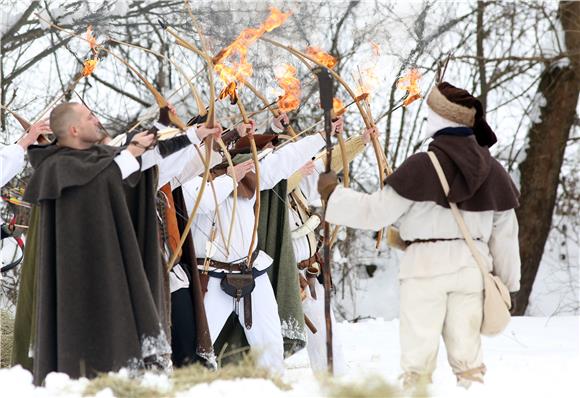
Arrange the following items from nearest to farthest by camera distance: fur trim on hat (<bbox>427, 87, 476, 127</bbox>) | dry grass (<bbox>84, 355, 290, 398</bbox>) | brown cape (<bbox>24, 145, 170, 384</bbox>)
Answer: dry grass (<bbox>84, 355, 290, 398</bbox>) < brown cape (<bbox>24, 145, 170, 384</bbox>) < fur trim on hat (<bbox>427, 87, 476, 127</bbox>)

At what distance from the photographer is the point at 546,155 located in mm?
11680

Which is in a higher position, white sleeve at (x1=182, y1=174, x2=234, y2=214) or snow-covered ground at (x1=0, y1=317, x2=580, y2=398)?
white sleeve at (x1=182, y1=174, x2=234, y2=214)

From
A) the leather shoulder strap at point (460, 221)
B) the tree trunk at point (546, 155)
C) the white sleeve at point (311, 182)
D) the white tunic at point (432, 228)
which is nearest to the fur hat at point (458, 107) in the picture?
the leather shoulder strap at point (460, 221)

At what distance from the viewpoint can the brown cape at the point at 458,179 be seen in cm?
470

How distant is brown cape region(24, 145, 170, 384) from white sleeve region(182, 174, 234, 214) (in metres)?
1.28

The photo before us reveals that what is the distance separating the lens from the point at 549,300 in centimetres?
1324

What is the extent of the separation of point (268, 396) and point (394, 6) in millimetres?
8212

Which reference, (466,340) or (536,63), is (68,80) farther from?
(466,340)

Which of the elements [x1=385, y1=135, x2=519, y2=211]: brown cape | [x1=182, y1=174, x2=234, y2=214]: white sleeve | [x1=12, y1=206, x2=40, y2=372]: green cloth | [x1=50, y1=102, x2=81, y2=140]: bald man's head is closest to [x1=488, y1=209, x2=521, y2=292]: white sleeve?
[x1=385, y1=135, x2=519, y2=211]: brown cape

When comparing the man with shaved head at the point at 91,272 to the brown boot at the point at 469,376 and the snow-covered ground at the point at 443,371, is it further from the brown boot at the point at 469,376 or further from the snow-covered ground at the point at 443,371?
the brown boot at the point at 469,376

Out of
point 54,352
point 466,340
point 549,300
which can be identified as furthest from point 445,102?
point 549,300

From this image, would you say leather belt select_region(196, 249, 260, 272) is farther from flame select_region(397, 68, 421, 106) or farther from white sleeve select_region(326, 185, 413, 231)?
flame select_region(397, 68, 421, 106)

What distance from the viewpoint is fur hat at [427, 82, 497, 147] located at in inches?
192

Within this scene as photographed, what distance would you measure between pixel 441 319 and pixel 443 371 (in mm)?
1993
